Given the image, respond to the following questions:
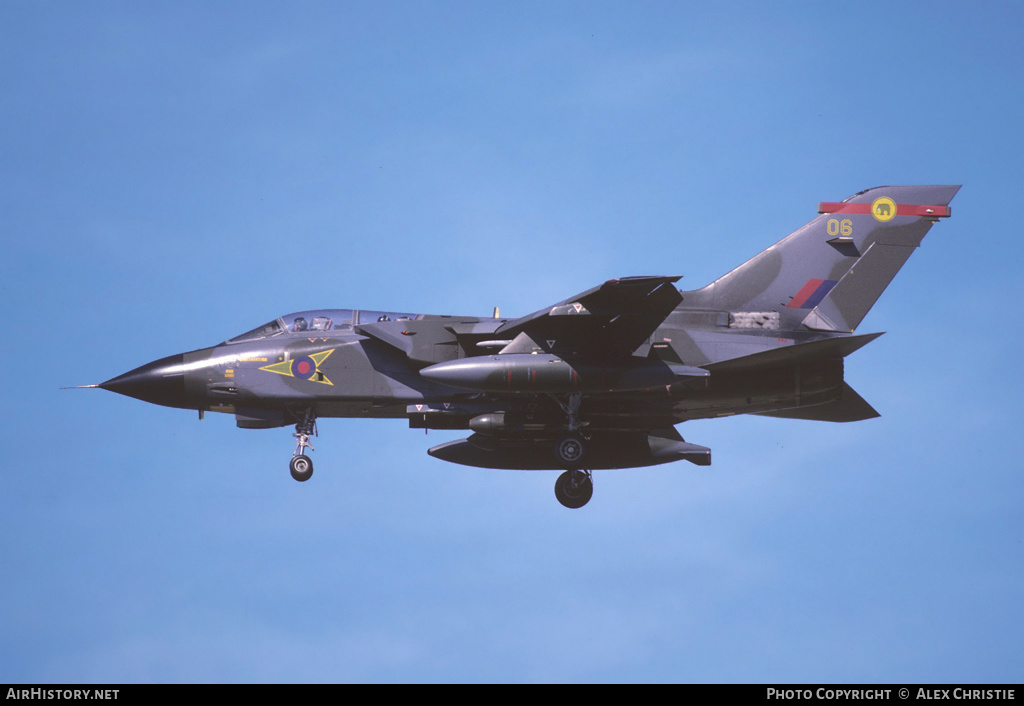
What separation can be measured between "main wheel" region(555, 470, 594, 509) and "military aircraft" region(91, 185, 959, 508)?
3cm

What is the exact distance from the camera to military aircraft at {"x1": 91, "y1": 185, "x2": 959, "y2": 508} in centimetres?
2027

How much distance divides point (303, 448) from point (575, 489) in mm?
5155

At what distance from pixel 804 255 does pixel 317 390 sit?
9.52 metres

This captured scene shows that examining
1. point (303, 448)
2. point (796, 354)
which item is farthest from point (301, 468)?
point (796, 354)

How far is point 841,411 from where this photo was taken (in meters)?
22.2

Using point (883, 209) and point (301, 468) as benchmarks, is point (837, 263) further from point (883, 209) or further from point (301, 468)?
point (301, 468)

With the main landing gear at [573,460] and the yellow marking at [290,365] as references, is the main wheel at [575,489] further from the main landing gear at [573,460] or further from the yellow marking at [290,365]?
the yellow marking at [290,365]

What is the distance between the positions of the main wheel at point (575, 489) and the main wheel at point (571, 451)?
58 cm

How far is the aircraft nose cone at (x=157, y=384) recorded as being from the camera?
70.7ft

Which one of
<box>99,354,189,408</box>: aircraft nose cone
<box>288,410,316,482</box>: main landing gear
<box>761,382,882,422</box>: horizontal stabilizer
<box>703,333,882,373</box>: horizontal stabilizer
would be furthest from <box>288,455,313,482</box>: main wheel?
<box>761,382,882,422</box>: horizontal stabilizer

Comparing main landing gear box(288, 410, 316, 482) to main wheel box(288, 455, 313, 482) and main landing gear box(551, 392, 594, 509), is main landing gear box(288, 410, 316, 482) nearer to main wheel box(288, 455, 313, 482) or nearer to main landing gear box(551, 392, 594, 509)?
main wheel box(288, 455, 313, 482)
